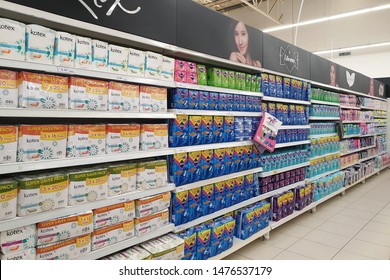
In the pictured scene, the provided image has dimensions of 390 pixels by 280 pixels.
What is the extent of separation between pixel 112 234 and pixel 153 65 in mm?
1327

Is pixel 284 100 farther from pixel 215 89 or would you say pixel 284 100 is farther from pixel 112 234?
pixel 112 234

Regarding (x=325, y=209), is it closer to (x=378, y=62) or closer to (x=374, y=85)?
(x=374, y=85)

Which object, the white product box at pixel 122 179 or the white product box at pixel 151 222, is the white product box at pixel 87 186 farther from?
the white product box at pixel 151 222

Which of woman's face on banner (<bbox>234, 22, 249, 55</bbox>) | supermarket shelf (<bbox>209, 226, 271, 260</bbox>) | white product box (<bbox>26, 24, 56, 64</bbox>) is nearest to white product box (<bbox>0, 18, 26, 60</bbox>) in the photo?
white product box (<bbox>26, 24, 56, 64</bbox>)

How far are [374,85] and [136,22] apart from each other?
27.6 ft

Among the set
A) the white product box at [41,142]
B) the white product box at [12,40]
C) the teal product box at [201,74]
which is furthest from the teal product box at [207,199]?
the white product box at [12,40]

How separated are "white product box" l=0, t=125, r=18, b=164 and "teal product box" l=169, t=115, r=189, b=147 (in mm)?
1178

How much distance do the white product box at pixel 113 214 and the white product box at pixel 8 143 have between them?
2.09ft

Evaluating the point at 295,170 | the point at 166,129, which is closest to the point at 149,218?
the point at 166,129

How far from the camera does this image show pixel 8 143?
1.49 metres

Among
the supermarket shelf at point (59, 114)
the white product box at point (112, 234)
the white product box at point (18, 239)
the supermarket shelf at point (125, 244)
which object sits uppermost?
the supermarket shelf at point (59, 114)

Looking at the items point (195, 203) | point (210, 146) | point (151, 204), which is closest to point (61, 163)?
point (151, 204)

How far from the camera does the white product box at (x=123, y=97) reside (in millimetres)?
1926

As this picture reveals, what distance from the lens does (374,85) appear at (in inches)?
318
